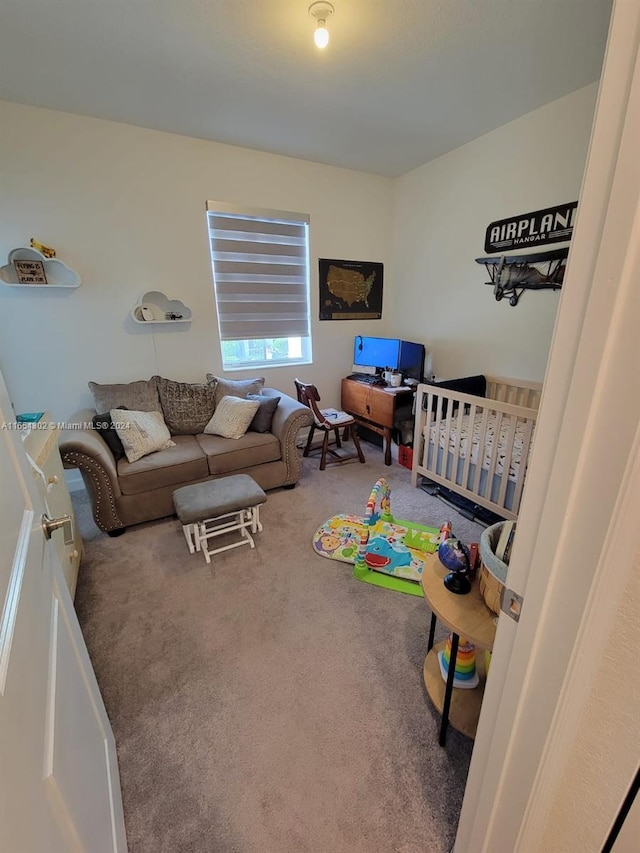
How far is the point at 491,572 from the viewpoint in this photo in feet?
3.16

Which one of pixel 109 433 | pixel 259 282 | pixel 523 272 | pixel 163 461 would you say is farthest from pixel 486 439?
pixel 109 433

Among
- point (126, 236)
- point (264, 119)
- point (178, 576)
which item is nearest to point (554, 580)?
point (178, 576)

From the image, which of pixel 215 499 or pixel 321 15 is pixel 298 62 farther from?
pixel 215 499

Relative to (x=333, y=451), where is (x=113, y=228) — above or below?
above

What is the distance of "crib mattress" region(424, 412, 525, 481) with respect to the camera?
2.27 m

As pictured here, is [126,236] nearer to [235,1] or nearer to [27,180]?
[27,180]

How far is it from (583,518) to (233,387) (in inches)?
115

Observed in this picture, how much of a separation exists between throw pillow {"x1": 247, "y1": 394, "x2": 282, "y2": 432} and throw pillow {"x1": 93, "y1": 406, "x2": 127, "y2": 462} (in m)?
0.96

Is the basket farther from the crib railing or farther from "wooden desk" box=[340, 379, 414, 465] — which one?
"wooden desk" box=[340, 379, 414, 465]

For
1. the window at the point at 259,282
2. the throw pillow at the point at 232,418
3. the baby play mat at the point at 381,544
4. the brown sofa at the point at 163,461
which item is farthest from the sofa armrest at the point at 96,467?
the window at the point at 259,282

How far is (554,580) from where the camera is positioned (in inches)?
21.4

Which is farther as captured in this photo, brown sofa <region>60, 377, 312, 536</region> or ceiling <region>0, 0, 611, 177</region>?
brown sofa <region>60, 377, 312, 536</region>

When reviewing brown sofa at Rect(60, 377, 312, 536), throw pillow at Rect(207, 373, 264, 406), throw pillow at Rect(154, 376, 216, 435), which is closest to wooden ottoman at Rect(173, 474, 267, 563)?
brown sofa at Rect(60, 377, 312, 536)

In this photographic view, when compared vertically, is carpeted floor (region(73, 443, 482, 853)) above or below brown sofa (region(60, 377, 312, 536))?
below
